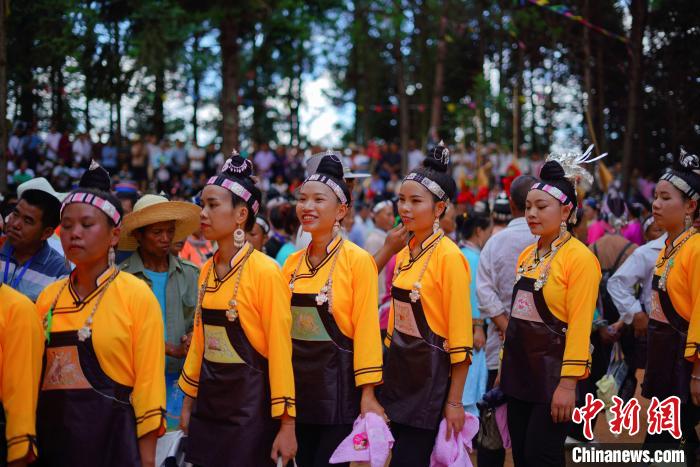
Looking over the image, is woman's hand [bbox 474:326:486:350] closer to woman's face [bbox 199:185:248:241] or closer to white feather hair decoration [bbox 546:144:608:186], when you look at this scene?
white feather hair decoration [bbox 546:144:608:186]

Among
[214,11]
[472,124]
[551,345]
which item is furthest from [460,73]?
[551,345]

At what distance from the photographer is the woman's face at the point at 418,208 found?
494 cm

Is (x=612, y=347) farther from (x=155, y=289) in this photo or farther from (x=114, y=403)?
(x=114, y=403)

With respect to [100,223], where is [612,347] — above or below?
below

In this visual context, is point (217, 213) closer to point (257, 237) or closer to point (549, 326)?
point (549, 326)

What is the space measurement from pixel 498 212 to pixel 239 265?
12.1 feet

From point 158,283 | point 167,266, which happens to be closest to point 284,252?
point 167,266

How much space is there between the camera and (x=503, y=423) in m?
5.51

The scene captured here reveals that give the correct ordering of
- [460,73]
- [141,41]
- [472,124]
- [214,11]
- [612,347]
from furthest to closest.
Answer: [460,73]
[472,124]
[214,11]
[141,41]
[612,347]

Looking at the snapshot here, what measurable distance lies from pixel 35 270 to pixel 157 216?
0.83 metres

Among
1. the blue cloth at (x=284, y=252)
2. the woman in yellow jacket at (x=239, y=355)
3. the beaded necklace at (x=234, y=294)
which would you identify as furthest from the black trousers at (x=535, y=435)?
the blue cloth at (x=284, y=252)

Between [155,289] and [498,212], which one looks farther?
[498,212]

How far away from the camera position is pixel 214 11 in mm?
16516

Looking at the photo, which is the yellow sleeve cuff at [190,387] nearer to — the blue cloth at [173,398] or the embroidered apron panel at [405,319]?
the blue cloth at [173,398]
